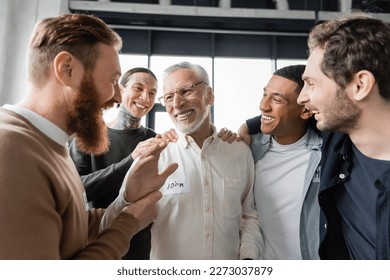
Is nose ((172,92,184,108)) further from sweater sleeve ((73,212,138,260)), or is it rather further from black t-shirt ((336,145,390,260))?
black t-shirt ((336,145,390,260))

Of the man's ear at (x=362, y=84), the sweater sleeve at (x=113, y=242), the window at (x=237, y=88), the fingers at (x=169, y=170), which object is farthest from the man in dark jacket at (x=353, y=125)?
the window at (x=237, y=88)

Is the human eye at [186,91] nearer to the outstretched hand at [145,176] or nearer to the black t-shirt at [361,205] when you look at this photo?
the outstretched hand at [145,176]

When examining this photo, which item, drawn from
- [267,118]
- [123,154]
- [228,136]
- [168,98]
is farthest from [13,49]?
[267,118]

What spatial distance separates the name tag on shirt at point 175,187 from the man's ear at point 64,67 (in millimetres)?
524

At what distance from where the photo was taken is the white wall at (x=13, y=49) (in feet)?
8.44

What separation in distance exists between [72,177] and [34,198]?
19cm

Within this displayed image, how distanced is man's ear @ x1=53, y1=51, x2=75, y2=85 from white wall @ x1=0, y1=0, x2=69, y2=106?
6.50ft

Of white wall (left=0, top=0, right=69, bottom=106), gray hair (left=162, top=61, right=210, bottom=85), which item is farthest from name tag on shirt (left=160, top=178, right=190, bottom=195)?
white wall (left=0, top=0, right=69, bottom=106)

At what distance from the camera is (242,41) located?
4035 millimetres

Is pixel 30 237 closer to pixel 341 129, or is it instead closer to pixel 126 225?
pixel 126 225

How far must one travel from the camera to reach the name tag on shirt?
3.70 ft

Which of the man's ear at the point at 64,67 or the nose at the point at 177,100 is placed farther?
the nose at the point at 177,100

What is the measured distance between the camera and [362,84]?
0.93 m
